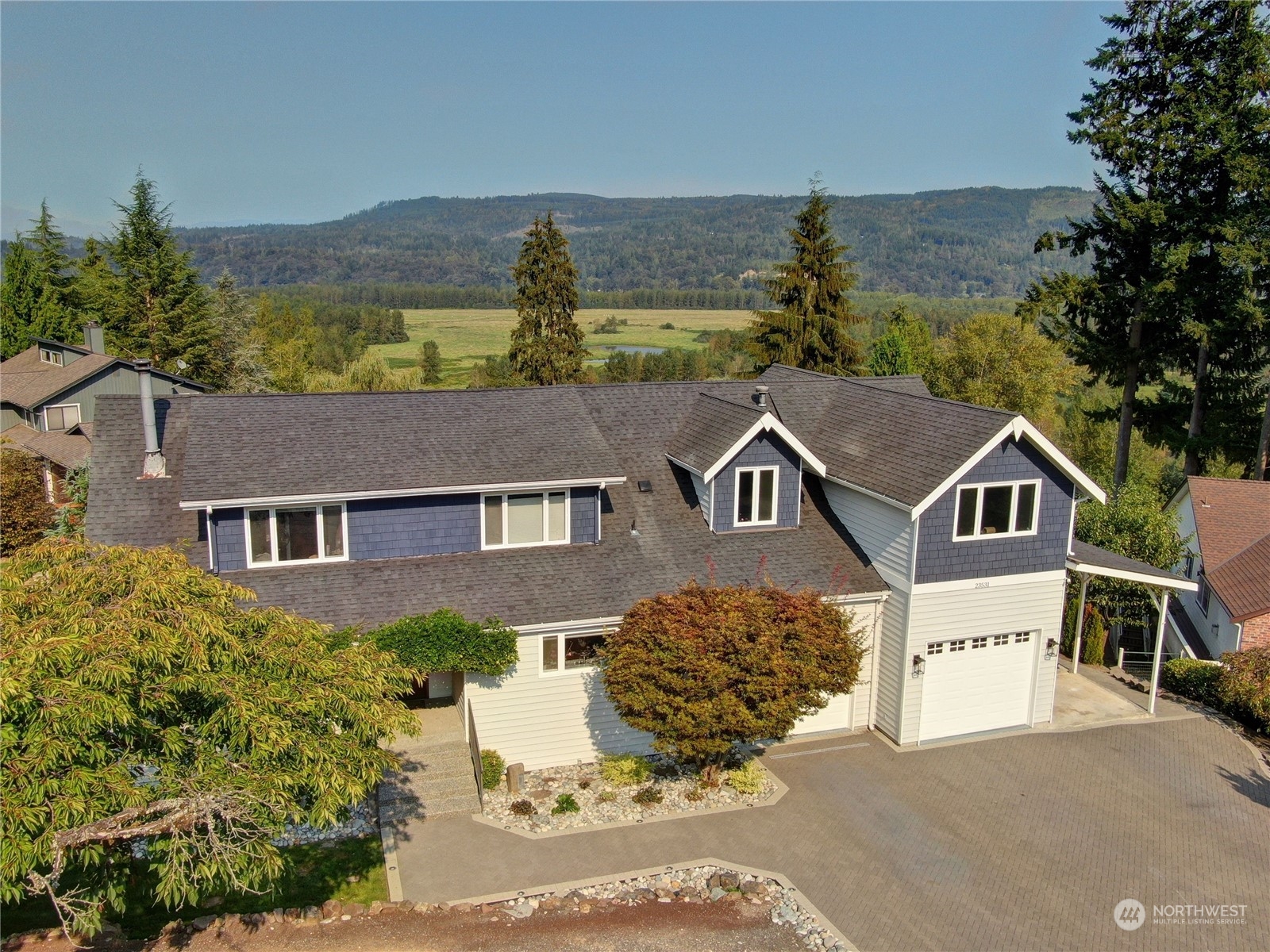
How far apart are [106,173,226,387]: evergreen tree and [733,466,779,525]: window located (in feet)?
132

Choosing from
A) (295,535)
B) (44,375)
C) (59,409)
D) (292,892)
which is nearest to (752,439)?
(295,535)

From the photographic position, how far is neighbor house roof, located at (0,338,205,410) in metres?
44.2

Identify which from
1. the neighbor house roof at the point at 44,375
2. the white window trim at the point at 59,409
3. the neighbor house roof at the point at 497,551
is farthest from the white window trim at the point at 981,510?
the white window trim at the point at 59,409

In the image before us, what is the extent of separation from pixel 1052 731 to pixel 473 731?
13.1 m

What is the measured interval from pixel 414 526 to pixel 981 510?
1199 cm

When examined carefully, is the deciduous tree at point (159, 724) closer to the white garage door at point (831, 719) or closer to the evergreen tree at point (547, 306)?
the white garage door at point (831, 719)

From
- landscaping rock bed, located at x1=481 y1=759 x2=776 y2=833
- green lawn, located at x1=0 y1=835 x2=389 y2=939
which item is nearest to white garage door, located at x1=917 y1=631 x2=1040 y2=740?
landscaping rock bed, located at x1=481 y1=759 x2=776 y2=833

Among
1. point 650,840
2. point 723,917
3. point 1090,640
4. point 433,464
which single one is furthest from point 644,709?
point 1090,640

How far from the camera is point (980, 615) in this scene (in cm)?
1970

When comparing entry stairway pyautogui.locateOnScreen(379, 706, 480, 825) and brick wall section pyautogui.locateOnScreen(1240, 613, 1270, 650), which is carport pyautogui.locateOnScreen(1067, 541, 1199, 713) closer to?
brick wall section pyautogui.locateOnScreen(1240, 613, 1270, 650)

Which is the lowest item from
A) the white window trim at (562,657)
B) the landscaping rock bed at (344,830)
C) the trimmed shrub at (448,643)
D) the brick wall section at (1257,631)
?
the landscaping rock bed at (344,830)

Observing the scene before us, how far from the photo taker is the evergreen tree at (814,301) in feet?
151

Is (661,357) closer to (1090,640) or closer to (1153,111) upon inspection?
(1153,111)

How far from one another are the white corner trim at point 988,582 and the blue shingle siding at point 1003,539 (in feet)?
0.26
